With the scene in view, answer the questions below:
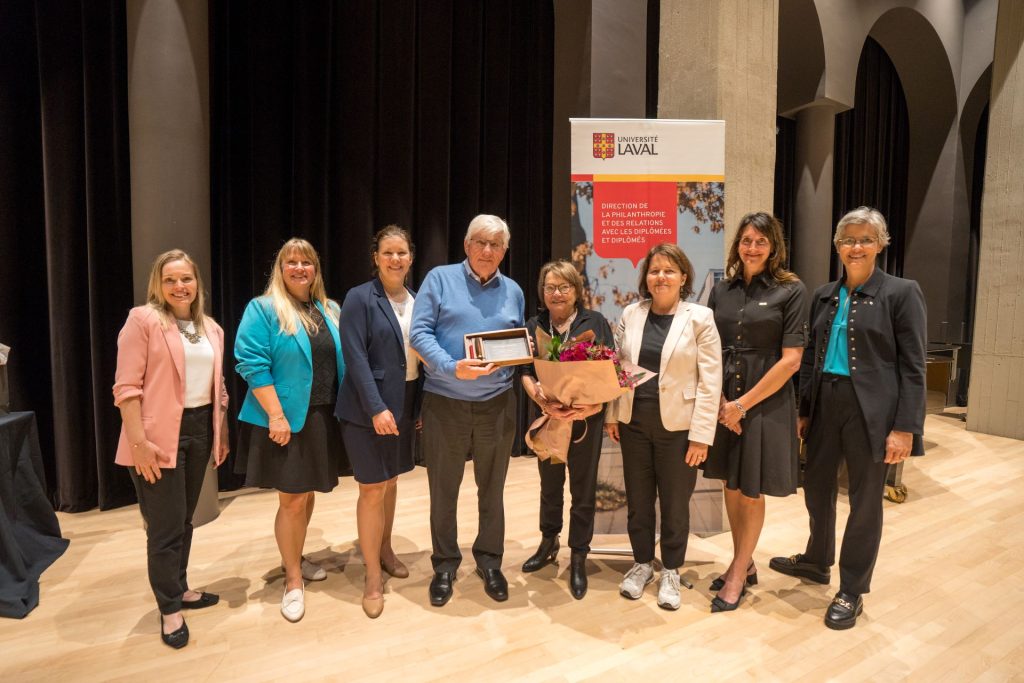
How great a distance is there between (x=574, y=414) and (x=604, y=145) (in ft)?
5.03

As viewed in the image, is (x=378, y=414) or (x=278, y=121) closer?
(x=378, y=414)

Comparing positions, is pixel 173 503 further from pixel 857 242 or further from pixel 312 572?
pixel 857 242

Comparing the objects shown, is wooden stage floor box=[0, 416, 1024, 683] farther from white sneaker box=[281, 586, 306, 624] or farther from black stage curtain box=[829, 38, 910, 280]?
black stage curtain box=[829, 38, 910, 280]

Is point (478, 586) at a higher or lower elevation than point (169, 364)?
lower

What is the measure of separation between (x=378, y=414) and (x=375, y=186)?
2846 mm

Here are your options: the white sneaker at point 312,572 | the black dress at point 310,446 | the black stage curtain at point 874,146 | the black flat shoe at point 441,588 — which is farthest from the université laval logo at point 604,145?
the black stage curtain at point 874,146

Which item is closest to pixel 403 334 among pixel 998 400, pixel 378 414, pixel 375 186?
pixel 378 414

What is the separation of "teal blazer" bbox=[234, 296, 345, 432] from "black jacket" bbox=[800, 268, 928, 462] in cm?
222

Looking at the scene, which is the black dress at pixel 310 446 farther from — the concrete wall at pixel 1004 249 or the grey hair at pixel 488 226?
the concrete wall at pixel 1004 249

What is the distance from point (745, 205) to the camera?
3539mm

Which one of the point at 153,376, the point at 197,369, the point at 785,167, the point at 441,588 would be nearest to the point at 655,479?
the point at 441,588

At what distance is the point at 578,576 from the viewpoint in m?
2.72

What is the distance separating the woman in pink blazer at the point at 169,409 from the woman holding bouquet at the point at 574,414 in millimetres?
1320

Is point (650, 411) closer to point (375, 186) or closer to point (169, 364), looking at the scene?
point (169, 364)
